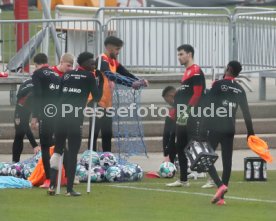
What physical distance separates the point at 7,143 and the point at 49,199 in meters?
5.45

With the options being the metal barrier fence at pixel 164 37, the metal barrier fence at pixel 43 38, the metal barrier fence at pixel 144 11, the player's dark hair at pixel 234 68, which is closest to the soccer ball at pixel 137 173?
the player's dark hair at pixel 234 68

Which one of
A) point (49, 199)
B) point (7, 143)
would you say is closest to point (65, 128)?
point (49, 199)

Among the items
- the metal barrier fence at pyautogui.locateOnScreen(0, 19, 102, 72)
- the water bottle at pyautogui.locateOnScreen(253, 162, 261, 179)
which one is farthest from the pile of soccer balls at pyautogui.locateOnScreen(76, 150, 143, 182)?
the metal barrier fence at pyautogui.locateOnScreen(0, 19, 102, 72)

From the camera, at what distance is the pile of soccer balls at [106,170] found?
17453 millimetres

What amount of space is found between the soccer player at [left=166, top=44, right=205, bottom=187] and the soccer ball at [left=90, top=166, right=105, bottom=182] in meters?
1.07

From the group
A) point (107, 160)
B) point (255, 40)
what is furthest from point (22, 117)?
point (255, 40)

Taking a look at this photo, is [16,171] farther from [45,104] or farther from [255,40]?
[255,40]

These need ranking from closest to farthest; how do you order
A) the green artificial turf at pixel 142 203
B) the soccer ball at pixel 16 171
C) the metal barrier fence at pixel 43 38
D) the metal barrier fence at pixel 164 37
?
1. the green artificial turf at pixel 142 203
2. the soccer ball at pixel 16 171
3. the metal barrier fence at pixel 43 38
4. the metal barrier fence at pixel 164 37

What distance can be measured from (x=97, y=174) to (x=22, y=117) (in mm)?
2000

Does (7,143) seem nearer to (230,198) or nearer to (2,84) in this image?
(2,84)

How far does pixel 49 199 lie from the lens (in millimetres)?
15391

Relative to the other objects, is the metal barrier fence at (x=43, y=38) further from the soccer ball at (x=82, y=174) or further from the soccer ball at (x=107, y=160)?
the soccer ball at (x=82, y=174)

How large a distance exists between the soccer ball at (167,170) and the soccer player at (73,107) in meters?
2.67

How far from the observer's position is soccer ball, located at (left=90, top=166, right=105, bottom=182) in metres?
17.5
